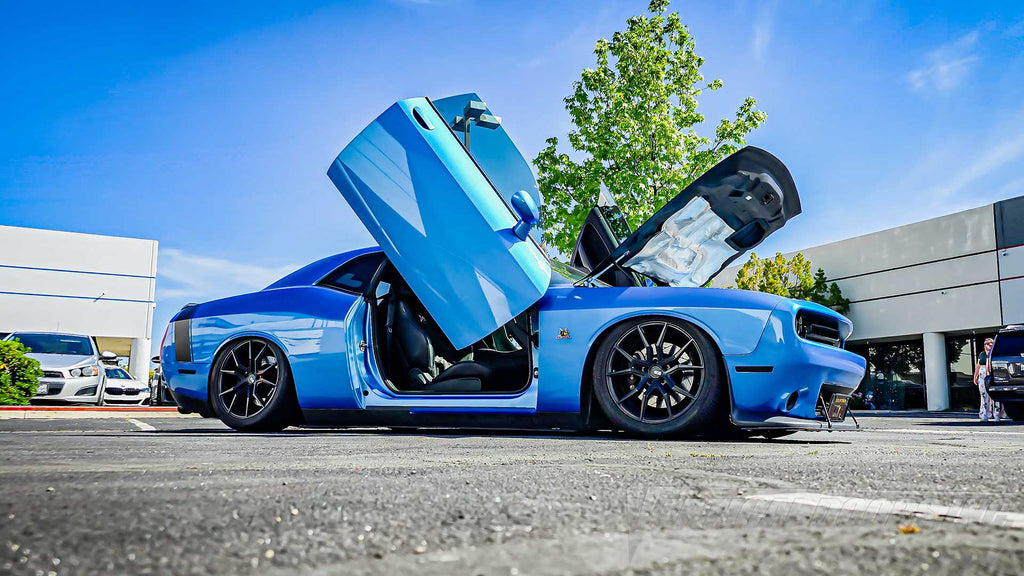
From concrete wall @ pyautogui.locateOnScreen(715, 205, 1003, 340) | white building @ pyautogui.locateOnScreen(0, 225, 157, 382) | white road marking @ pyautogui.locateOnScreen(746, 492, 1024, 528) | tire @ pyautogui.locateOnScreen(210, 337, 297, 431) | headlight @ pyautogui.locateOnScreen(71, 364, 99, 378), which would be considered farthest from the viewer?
white building @ pyautogui.locateOnScreen(0, 225, 157, 382)

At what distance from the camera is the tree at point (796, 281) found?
2738 cm

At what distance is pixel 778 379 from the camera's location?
4465 mm

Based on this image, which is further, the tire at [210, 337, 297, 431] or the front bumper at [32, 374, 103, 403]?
the front bumper at [32, 374, 103, 403]

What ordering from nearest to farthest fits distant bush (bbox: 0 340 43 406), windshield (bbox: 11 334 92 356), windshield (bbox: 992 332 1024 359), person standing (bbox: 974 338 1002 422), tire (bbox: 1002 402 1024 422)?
distant bush (bbox: 0 340 43 406)
windshield (bbox: 992 332 1024 359)
person standing (bbox: 974 338 1002 422)
tire (bbox: 1002 402 1024 422)
windshield (bbox: 11 334 92 356)

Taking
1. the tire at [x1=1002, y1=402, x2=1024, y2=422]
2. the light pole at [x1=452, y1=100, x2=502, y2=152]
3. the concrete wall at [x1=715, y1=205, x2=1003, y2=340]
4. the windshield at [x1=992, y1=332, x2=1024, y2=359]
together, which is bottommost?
the tire at [x1=1002, y1=402, x2=1024, y2=422]

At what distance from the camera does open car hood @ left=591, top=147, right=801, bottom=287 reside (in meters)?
4.90

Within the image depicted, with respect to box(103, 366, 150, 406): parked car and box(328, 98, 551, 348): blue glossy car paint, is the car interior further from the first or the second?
box(103, 366, 150, 406): parked car

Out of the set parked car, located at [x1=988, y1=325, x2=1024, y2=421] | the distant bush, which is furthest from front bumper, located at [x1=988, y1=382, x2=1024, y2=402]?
the distant bush

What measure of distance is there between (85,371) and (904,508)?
15.8 m

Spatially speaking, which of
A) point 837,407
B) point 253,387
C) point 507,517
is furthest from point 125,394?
point 507,517

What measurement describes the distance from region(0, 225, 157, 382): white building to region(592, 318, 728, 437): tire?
3853 centimetres

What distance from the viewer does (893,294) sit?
26.0m

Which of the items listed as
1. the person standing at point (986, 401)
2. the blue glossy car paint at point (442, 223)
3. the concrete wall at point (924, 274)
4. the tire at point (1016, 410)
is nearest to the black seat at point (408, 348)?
the blue glossy car paint at point (442, 223)

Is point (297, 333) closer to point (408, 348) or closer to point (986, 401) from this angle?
point (408, 348)
